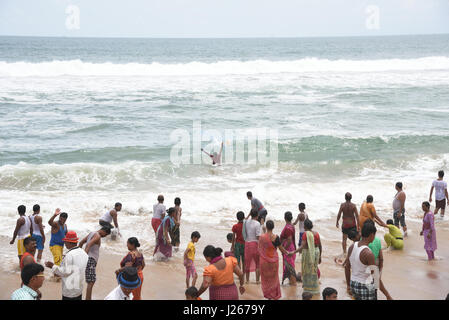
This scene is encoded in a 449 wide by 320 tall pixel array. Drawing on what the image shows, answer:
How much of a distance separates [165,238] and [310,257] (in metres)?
3.04

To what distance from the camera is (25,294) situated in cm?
455

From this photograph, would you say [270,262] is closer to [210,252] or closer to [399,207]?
[210,252]

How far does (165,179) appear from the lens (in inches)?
639

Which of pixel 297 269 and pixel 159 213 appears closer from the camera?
pixel 297 269

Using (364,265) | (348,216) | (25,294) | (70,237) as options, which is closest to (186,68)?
(348,216)

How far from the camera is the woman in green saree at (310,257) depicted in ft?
23.1

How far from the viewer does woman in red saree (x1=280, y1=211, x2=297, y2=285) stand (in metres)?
7.67

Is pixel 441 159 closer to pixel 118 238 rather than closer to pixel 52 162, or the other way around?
pixel 118 238

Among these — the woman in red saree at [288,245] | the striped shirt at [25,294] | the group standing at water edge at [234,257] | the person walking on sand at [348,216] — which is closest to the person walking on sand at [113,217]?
the group standing at water edge at [234,257]

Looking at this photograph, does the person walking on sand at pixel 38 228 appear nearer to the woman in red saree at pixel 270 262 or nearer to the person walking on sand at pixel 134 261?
the person walking on sand at pixel 134 261

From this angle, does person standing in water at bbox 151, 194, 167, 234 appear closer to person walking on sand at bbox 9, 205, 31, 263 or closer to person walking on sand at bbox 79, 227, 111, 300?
person walking on sand at bbox 9, 205, 31, 263

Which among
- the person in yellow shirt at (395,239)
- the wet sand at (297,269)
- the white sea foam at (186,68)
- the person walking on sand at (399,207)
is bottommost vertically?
the wet sand at (297,269)

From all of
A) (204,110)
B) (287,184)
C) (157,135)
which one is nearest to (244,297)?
(287,184)

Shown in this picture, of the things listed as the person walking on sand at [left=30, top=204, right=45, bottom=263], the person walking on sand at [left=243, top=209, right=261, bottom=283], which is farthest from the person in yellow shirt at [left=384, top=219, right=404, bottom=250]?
the person walking on sand at [left=30, top=204, right=45, bottom=263]
